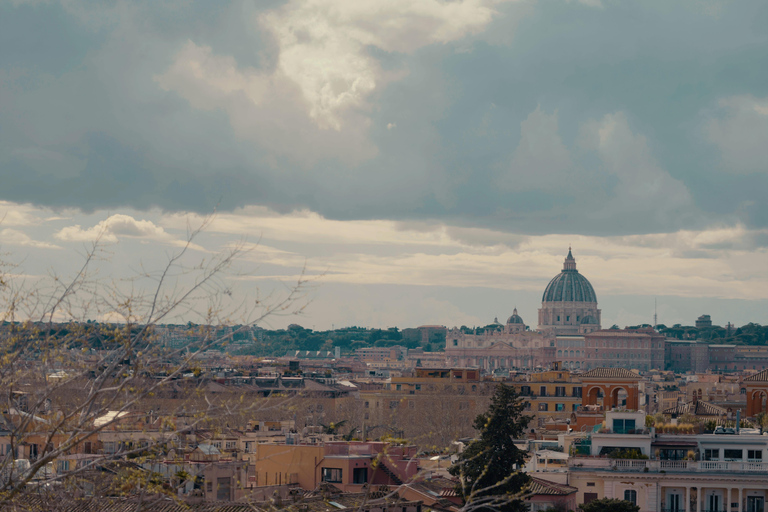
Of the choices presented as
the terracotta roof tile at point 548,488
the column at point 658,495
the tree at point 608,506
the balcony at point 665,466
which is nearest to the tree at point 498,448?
the terracotta roof tile at point 548,488

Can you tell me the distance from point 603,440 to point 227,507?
Result: 54.3 ft

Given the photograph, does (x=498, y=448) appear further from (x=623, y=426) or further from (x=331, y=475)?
(x=623, y=426)

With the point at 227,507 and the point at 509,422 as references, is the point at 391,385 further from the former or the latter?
the point at 227,507

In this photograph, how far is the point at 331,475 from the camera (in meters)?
35.2

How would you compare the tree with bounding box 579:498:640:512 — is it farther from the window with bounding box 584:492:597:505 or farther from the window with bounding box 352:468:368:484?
the window with bounding box 352:468:368:484

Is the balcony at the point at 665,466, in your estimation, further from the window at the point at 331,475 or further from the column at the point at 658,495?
the window at the point at 331,475

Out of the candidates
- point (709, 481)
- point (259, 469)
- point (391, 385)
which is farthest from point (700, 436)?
point (391, 385)

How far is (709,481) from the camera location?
124ft

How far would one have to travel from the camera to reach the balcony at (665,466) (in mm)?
38281

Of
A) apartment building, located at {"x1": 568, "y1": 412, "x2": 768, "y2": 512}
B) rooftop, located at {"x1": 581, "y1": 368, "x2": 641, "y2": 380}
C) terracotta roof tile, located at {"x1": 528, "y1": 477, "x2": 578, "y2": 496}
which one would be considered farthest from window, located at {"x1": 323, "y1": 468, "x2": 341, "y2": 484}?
rooftop, located at {"x1": 581, "y1": 368, "x2": 641, "y2": 380}

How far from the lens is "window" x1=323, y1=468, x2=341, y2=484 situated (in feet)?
115

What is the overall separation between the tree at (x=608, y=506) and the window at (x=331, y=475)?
6.36 meters

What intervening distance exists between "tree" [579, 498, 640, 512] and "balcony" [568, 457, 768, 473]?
3.16 meters

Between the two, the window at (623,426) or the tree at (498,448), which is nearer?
the tree at (498,448)
